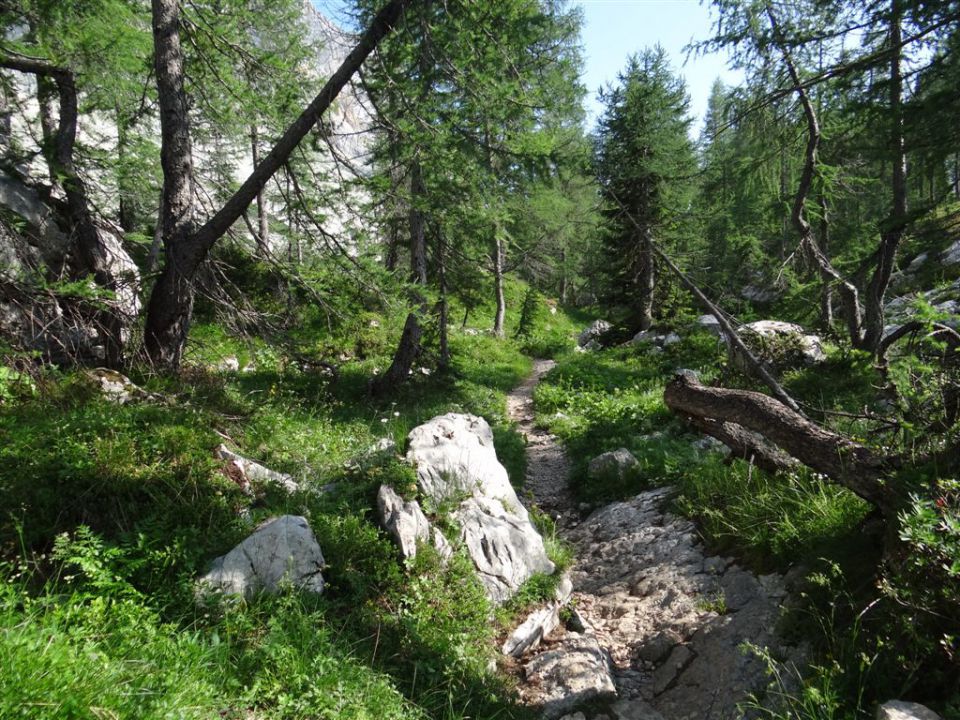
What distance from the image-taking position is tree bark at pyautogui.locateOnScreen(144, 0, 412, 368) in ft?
20.4

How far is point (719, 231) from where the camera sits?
37.8 metres

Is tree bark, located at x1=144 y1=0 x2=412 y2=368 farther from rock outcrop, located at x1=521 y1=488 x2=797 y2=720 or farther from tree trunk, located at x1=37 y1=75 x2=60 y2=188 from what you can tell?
rock outcrop, located at x1=521 y1=488 x2=797 y2=720

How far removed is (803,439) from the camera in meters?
4.90

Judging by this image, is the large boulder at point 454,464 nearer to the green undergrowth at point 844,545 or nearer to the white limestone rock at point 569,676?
the white limestone rock at point 569,676

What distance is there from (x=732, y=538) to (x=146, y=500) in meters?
5.79

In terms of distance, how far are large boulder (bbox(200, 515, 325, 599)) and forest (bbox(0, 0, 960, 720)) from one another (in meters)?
0.02

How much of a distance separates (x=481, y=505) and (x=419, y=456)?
0.94 m

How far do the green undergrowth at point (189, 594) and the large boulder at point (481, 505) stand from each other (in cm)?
26

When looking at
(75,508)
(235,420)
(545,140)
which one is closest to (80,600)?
(75,508)

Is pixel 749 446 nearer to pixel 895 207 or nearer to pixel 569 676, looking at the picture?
pixel 569 676

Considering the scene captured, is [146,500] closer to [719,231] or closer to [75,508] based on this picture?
[75,508]

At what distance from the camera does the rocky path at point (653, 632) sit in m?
3.84

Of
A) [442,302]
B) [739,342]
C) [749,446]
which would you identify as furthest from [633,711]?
[442,302]

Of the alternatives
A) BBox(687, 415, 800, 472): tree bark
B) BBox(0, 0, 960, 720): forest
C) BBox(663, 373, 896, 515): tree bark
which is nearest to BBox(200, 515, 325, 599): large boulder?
BBox(0, 0, 960, 720): forest
